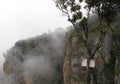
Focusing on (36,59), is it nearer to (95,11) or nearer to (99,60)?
(99,60)

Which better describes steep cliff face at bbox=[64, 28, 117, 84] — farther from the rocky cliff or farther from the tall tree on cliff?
the tall tree on cliff

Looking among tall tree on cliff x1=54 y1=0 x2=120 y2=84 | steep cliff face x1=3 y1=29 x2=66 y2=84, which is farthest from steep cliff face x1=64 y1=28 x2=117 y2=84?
tall tree on cliff x1=54 y1=0 x2=120 y2=84

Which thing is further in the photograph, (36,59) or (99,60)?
(36,59)

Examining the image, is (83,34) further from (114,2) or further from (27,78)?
(27,78)

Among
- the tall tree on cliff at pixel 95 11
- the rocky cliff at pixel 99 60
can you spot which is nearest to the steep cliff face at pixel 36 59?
the rocky cliff at pixel 99 60

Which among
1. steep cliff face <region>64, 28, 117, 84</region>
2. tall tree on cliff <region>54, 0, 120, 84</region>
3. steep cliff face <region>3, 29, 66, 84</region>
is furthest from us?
steep cliff face <region>3, 29, 66, 84</region>

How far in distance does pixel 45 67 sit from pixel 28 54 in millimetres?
5515

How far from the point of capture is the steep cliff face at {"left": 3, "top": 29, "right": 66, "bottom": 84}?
80.2 metres

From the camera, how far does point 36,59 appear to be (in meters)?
84.9

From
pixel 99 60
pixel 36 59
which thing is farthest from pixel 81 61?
pixel 36 59

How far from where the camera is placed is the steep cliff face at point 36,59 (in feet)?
263

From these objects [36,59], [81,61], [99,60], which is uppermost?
[36,59]

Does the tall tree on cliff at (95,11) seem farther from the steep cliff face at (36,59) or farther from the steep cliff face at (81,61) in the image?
the steep cliff face at (36,59)

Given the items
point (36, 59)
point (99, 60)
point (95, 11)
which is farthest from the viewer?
point (36, 59)
